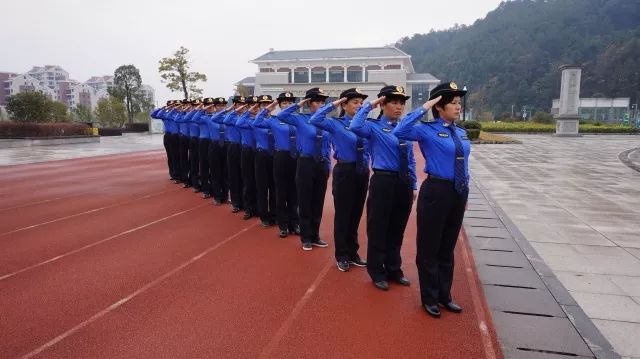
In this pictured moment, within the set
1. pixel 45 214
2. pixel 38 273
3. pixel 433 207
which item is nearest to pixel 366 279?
pixel 433 207

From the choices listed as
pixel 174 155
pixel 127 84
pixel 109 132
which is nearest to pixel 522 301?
pixel 174 155

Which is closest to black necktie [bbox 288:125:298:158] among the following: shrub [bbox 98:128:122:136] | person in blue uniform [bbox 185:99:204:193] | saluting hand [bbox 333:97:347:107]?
saluting hand [bbox 333:97:347:107]

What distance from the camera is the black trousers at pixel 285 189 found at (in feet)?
17.9

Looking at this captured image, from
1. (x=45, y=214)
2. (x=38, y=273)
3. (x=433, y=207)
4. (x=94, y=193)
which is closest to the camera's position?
(x=433, y=207)

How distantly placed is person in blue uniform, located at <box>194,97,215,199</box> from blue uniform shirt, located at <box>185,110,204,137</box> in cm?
11

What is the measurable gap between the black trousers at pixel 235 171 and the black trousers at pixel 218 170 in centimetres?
53

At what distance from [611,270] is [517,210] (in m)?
2.73

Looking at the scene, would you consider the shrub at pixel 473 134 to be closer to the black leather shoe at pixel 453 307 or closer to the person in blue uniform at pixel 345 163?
the person in blue uniform at pixel 345 163

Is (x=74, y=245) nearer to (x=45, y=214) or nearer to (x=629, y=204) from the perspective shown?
(x=45, y=214)

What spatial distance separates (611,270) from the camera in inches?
167

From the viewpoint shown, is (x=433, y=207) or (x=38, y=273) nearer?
(x=433, y=207)

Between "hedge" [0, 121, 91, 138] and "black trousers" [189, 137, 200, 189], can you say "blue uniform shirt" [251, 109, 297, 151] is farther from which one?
"hedge" [0, 121, 91, 138]

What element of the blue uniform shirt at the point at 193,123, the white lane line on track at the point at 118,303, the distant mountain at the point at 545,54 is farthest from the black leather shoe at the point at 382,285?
the distant mountain at the point at 545,54

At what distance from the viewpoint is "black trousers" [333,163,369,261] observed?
13.8 feet
